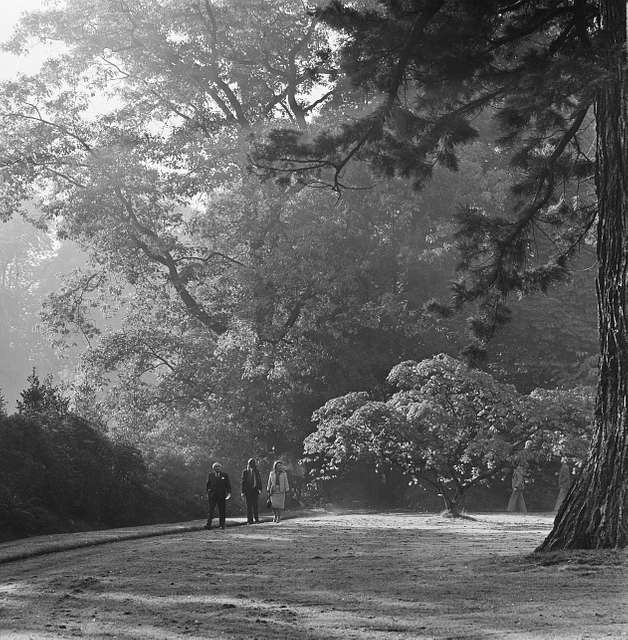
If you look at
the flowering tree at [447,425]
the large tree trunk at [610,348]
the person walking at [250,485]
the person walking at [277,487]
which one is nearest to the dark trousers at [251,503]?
the person walking at [250,485]

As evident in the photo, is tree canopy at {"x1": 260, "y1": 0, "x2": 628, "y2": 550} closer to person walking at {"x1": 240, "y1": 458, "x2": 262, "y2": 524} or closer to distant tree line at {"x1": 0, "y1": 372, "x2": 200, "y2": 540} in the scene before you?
distant tree line at {"x1": 0, "y1": 372, "x2": 200, "y2": 540}

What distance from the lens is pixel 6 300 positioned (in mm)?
78250

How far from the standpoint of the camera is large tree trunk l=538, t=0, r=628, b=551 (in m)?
11.1

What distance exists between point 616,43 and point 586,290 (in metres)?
25.7

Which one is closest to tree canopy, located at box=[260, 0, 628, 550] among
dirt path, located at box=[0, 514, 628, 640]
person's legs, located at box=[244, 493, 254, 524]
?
dirt path, located at box=[0, 514, 628, 640]

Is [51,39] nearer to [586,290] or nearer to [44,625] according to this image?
[586,290]

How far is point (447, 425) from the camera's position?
22203 mm

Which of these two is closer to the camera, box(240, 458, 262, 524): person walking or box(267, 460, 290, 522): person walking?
box(240, 458, 262, 524): person walking

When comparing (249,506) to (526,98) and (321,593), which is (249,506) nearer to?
(321,593)

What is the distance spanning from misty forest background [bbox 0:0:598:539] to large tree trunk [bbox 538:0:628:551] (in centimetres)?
1927

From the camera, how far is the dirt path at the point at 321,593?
766 cm

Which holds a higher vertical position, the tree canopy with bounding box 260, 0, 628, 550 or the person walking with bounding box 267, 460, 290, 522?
the tree canopy with bounding box 260, 0, 628, 550

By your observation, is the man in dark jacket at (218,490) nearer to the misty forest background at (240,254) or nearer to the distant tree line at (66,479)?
the distant tree line at (66,479)

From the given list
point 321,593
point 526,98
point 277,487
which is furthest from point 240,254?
point 321,593
